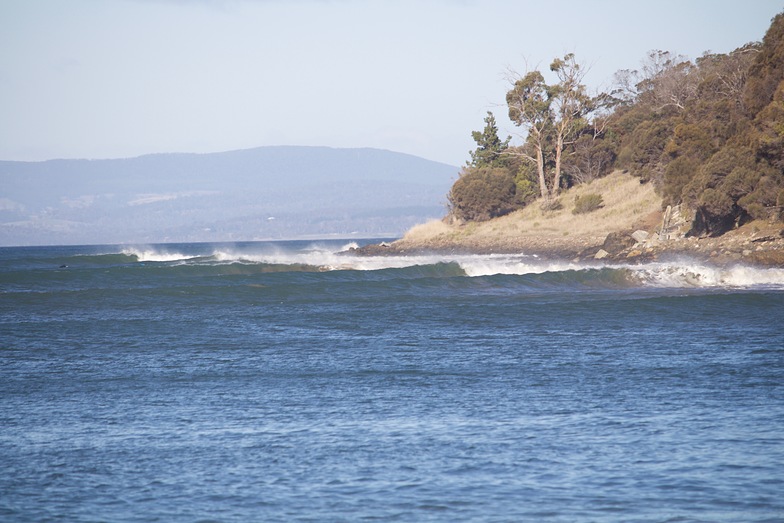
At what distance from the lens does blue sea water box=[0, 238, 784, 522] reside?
7.69 metres

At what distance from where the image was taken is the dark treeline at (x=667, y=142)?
119 feet

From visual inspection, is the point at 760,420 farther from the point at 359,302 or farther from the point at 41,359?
the point at 359,302

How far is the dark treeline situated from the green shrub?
2878 mm

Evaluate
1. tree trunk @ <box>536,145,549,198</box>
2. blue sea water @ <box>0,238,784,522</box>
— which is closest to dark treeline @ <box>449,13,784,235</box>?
tree trunk @ <box>536,145,549,198</box>

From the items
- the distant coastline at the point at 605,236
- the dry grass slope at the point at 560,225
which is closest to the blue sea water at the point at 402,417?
Answer: the distant coastline at the point at 605,236

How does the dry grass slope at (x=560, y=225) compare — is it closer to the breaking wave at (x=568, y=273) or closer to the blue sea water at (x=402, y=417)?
the breaking wave at (x=568, y=273)

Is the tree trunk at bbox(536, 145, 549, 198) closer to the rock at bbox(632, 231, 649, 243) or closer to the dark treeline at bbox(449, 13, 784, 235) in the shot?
the dark treeline at bbox(449, 13, 784, 235)

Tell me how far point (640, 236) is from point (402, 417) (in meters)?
35.0

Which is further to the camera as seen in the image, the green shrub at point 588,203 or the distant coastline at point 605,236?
the green shrub at point 588,203

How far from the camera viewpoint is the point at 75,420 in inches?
430

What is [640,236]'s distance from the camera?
4353 cm

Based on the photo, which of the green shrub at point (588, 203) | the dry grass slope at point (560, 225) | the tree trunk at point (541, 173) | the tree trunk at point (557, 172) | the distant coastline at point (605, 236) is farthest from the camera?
the tree trunk at point (557, 172)

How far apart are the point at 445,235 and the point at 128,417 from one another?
54.1m

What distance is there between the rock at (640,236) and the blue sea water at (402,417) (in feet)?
65.6
